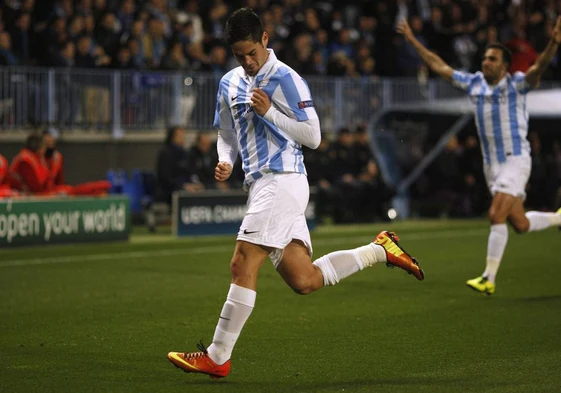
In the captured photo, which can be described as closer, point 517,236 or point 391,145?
point 517,236

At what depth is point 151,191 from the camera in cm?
1914

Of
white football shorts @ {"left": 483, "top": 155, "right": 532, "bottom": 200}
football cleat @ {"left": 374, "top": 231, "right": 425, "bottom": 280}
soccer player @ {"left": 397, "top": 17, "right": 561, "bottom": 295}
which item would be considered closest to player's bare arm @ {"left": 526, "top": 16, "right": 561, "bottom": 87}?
soccer player @ {"left": 397, "top": 17, "right": 561, "bottom": 295}

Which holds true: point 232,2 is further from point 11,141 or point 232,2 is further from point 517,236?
point 517,236

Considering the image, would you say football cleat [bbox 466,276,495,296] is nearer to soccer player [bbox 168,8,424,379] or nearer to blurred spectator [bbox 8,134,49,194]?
soccer player [bbox 168,8,424,379]

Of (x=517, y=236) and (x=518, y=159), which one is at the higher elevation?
(x=518, y=159)

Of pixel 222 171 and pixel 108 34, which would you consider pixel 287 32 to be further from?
pixel 222 171

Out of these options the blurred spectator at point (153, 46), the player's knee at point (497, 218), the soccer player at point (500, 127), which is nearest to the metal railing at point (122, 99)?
the blurred spectator at point (153, 46)

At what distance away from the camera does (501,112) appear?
10578 millimetres

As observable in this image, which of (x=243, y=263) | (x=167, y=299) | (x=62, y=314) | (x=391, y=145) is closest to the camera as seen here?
(x=243, y=263)

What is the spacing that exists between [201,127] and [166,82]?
1.34 meters

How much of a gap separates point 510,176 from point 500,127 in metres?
0.50

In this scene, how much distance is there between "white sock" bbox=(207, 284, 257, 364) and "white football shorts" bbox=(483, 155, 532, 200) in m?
4.66

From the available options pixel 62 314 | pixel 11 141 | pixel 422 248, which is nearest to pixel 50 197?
pixel 11 141

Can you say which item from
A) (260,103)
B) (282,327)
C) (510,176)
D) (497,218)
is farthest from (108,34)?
(260,103)
